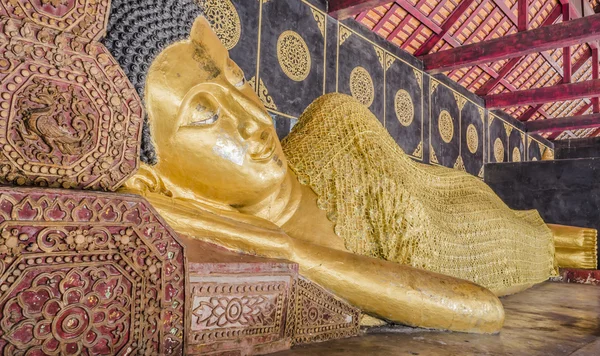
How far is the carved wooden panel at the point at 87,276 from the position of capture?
2.08 ft

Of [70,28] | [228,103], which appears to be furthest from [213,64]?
[70,28]

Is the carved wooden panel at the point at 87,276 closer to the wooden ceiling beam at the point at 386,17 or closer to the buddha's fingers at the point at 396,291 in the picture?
the buddha's fingers at the point at 396,291

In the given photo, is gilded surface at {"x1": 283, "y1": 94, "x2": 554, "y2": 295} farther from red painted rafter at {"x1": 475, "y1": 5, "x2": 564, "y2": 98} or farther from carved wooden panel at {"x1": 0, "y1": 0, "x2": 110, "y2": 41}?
red painted rafter at {"x1": 475, "y1": 5, "x2": 564, "y2": 98}

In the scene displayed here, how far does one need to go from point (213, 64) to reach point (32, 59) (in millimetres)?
387

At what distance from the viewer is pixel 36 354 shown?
2.09ft

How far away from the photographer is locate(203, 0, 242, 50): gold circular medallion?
Answer: 3635 mm

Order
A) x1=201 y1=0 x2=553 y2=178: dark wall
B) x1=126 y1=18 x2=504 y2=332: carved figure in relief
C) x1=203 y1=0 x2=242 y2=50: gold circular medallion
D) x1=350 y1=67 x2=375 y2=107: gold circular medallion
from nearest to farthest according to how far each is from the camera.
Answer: x1=126 y1=18 x2=504 y2=332: carved figure in relief < x1=203 y1=0 x2=242 y2=50: gold circular medallion < x1=201 y1=0 x2=553 y2=178: dark wall < x1=350 y1=67 x2=375 y2=107: gold circular medallion

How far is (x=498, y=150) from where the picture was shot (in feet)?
29.1

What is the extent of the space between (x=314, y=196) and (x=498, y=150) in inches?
334

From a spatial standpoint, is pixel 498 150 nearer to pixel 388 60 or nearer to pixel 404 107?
pixel 404 107

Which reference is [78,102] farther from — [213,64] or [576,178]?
[576,178]

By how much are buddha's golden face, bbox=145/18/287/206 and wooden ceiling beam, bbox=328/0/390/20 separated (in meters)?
3.80

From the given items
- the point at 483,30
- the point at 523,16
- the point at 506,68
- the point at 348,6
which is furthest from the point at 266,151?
the point at 506,68

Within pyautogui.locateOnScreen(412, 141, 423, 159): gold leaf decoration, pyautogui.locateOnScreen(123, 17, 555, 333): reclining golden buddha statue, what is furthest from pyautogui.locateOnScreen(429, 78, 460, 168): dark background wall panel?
pyautogui.locateOnScreen(123, 17, 555, 333): reclining golden buddha statue
